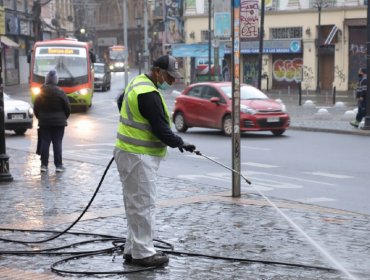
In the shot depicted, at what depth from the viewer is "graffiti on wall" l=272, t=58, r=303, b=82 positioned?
5091cm

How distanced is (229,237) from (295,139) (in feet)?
40.1

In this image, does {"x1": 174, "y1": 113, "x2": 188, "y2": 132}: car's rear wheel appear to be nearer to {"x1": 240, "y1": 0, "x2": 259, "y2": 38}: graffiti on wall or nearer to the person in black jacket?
the person in black jacket

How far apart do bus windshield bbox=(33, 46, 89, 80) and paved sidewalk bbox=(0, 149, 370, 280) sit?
19.7 metres

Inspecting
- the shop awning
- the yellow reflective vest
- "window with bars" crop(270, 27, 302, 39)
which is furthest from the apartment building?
the yellow reflective vest

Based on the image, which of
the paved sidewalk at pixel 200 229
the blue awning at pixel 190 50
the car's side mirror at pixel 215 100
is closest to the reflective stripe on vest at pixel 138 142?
the paved sidewalk at pixel 200 229

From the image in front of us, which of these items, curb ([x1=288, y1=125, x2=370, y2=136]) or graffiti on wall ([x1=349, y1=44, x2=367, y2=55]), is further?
graffiti on wall ([x1=349, y1=44, x2=367, y2=55])

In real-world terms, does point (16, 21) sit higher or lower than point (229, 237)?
higher

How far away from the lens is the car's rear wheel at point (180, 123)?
2170 cm

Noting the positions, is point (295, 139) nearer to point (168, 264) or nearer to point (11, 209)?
point (11, 209)

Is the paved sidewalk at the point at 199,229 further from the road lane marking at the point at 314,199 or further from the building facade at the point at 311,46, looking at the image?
the building facade at the point at 311,46

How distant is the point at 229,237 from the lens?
24.2ft

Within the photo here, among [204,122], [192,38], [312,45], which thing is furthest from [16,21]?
[204,122]

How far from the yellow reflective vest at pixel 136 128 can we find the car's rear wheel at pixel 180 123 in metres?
15.4

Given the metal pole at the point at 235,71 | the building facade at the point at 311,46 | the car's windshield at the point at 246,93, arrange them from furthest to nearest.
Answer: the building facade at the point at 311,46 → the car's windshield at the point at 246,93 → the metal pole at the point at 235,71
